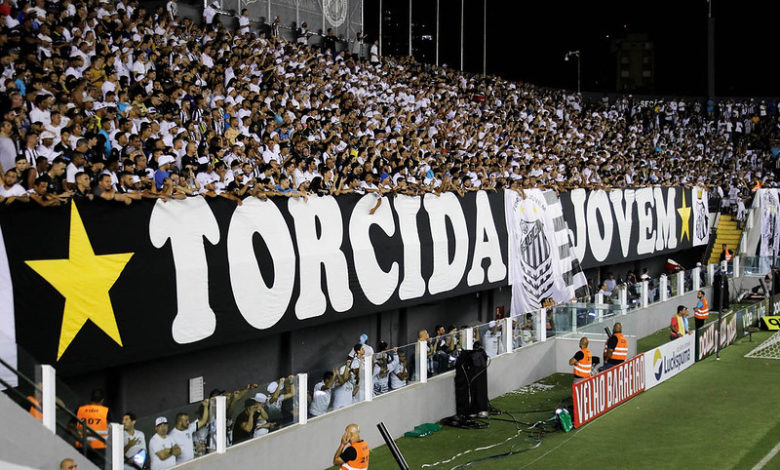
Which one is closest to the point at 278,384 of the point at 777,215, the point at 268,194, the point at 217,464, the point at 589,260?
the point at 217,464

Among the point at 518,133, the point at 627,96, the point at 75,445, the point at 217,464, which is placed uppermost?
the point at 627,96

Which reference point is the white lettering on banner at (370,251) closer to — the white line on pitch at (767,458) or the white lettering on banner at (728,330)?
the white line on pitch at (767,458)

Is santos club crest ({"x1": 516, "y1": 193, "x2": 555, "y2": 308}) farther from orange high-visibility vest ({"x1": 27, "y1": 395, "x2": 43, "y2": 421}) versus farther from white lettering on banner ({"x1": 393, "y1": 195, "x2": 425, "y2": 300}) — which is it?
orange high-visibility vest ({"x1": 27, "y1": 395, "x2": 43, "y2": 421})

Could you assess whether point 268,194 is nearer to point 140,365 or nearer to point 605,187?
point 140,365

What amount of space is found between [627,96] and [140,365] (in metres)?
34.7

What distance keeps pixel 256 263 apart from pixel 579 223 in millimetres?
13473

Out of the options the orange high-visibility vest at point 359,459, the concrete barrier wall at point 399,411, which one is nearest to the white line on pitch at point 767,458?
the concrete barrier wall at point 399,411

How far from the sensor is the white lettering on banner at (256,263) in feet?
44.6

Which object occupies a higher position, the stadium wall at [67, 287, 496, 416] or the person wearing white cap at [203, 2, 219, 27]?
the person wearing white cap at [203, 2, 219, 27]

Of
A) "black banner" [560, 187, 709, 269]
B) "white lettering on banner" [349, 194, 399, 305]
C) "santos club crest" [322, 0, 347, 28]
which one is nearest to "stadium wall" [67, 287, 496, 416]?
"white lettering on banner" [349, 194, 399, 305]

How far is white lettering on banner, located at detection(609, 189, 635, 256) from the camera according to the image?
27.9m

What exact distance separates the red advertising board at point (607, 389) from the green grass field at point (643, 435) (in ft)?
0.60

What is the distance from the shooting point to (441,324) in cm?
2147

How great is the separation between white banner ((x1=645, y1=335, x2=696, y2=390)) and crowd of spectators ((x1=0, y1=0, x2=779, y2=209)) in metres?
5.21
